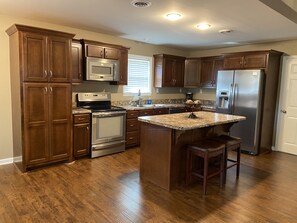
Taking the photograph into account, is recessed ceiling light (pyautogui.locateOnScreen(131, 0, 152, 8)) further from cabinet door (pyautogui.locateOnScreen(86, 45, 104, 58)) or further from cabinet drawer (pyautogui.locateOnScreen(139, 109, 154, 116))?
cabinet drawer (pyautogui.locateOnScreen(139, 109, 154, 116))

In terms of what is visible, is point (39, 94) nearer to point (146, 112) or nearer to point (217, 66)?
point (146, 112)

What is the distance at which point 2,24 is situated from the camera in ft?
11.9

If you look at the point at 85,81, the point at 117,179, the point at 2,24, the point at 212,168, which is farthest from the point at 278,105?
the point at 2,24

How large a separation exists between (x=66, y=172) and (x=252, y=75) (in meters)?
4.04

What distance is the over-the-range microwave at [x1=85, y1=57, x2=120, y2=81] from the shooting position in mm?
4376

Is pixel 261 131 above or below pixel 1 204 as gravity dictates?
above

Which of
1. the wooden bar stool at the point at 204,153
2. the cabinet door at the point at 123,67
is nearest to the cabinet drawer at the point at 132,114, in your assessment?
the cabinet door at the point at 123,67

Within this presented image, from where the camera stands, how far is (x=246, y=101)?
4.79 m

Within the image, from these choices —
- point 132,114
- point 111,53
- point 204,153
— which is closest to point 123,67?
point 111,53

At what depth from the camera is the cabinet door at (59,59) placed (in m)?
3.58

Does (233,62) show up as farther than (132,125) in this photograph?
Yes

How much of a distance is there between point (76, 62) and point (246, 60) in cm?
363

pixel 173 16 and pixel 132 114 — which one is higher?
pixel 173 16

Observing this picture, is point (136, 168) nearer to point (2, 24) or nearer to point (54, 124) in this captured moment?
point (54, 124)
